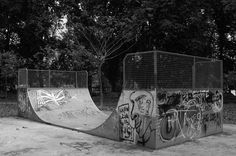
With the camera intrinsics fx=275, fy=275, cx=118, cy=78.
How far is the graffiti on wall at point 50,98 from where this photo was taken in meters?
14.3

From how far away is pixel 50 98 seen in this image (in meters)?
14.7

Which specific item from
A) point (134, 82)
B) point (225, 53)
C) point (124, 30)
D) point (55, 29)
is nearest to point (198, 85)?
point (134, 82)

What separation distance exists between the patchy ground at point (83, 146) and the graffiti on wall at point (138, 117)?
33 cm

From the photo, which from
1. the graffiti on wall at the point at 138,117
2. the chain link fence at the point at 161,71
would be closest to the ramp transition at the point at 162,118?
the graffiti on wall at the point at 138,117

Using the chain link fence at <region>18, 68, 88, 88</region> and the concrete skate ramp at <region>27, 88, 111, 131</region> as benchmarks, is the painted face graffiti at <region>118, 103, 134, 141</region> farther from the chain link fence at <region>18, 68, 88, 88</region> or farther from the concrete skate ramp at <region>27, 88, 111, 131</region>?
the chain link fence at <region>18, 68, 88, 88</region>

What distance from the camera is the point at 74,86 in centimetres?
1617

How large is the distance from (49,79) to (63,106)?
182 centimetres

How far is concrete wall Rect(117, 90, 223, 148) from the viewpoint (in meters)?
7.46

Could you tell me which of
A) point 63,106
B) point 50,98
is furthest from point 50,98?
point 63,106

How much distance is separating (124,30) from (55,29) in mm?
7136

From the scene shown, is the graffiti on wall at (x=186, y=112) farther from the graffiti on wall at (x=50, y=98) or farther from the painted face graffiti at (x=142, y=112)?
the graffiti on wall at (x=50, y=98)

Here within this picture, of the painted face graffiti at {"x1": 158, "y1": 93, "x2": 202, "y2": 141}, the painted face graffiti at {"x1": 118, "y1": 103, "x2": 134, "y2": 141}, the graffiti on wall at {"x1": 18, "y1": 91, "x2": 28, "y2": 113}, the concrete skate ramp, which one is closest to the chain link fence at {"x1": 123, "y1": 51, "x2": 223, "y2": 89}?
the painted face graffiti at {"x1": 158, "y1": 93, "x2": 202, "y2": 141}

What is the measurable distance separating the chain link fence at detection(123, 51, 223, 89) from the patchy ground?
1727 millimetres

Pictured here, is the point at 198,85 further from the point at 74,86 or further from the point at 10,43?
the point at 10,43
